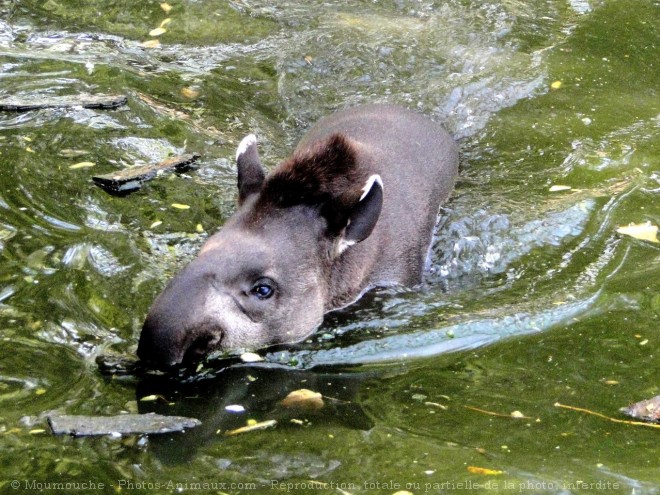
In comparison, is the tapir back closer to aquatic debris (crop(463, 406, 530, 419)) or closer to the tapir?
the tapir

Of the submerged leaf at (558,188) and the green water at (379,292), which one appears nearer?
the green water at (379,292)

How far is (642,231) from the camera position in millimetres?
8812

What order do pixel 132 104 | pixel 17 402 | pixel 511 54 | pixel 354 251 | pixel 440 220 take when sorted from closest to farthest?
pixel 17 402
pixel 354 251
pixel 440 220
pixel 132 104
pixel 511 54

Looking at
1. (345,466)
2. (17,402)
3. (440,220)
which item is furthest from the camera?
(440,220)

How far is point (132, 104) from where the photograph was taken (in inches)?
424

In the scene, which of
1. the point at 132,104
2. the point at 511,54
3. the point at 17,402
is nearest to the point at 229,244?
the point at 17,402

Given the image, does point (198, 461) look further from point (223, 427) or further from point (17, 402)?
point (17, 402)

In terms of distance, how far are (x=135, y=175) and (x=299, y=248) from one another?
2482mm

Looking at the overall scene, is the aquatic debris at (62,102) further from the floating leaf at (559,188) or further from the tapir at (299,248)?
the floating leaf at (559,188)

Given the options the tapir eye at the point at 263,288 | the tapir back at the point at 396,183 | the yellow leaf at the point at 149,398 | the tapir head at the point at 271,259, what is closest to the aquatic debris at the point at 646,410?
the tapir head at the point at 271,259

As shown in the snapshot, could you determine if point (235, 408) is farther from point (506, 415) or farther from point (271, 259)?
point (506, 415)

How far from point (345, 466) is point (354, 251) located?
115 inches

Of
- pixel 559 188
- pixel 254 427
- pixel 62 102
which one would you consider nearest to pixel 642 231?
pixel 559 188

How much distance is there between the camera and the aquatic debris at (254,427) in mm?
5727
